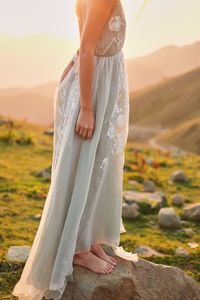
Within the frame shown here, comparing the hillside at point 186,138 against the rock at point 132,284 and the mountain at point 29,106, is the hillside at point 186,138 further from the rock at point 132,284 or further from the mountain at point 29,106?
the mountain at point 29,106

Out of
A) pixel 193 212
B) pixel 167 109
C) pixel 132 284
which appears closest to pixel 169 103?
pixel 167 109

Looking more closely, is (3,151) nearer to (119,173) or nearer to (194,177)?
(194,177)

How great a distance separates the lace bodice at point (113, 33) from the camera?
2.70m

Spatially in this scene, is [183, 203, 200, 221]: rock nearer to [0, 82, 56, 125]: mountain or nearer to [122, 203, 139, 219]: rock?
[122, 203, 139, 219]: rock

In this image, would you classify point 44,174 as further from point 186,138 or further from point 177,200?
point 186,138

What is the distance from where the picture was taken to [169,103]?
55344mm

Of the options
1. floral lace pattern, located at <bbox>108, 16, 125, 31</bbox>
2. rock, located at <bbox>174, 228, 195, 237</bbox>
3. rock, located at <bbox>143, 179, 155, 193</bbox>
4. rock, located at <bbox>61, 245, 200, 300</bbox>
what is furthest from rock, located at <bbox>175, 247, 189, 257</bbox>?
floral lace pattern, located at <bbox>108, 16, 125, 31</bbox>

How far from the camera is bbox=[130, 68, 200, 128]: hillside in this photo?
48.4 m

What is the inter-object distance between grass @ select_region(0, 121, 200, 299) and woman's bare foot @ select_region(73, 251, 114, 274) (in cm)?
82

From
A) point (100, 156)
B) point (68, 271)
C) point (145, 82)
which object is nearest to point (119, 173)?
point (100, 156)

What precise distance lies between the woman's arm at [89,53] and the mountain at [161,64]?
111820 mm

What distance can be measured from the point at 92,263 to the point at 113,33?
5.72ft

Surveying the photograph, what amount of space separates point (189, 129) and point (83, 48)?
3167cm

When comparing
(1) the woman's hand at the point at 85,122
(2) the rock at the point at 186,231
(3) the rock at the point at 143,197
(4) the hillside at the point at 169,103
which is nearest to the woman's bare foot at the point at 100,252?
(1) the woman's hand at the point at 85,122
